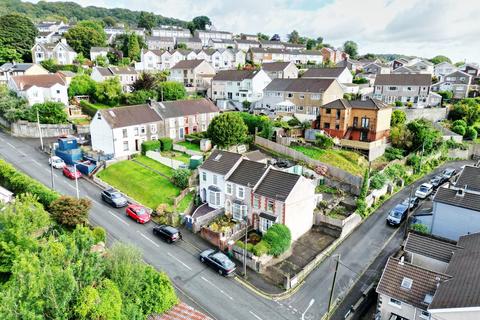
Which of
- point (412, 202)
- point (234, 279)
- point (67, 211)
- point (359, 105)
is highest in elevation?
point (359, 105)

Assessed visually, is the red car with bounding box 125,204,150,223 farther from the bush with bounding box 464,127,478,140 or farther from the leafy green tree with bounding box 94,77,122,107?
the bush with bounding box 464,127,478,140

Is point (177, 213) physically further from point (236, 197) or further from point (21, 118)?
point (21, 118)

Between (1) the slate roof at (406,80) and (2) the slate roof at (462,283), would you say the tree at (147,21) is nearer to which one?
(1) the slate roof at (406,80)

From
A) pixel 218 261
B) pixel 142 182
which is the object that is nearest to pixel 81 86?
pixel 142 182

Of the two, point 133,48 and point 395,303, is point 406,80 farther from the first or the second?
point 133,48

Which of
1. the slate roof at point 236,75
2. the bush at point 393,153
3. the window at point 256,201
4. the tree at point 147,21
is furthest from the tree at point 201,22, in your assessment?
the window at point 256,201

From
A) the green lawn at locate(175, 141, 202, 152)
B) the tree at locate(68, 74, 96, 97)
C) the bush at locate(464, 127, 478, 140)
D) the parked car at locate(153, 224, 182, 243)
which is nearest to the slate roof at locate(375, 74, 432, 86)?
the bush at locate(464, 127, 478, 140)

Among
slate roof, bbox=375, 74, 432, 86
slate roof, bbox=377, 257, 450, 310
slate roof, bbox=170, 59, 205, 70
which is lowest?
slate roof, bbox=377, 257, 450, 310

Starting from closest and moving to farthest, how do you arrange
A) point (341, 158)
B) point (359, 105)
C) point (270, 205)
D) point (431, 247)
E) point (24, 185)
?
point (431, 247)
point (270, 205)
point (24, 185)
point (341, 158)
point (359, 105)
